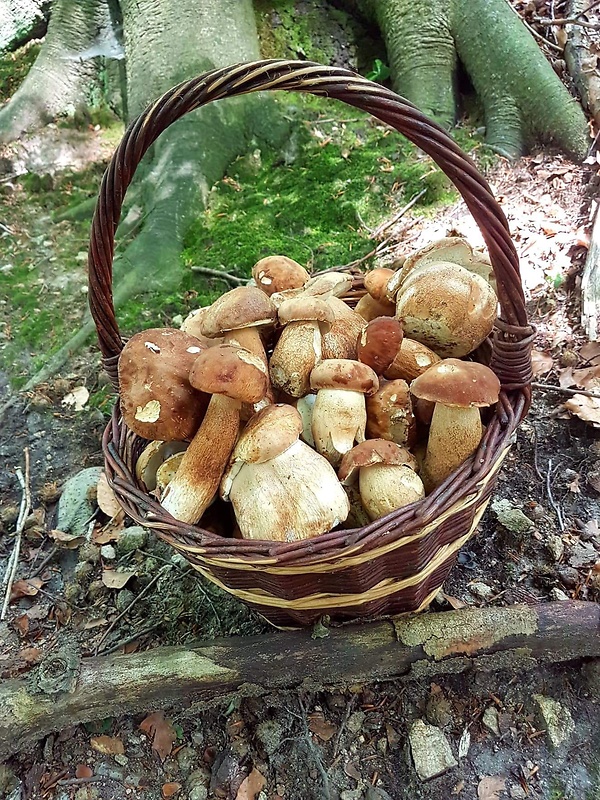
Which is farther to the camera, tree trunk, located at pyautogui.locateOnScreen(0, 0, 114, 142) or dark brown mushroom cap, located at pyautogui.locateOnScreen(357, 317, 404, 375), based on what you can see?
tree trunk, located at pyautogui.locateOnScreen(0, 0, 114, 142)

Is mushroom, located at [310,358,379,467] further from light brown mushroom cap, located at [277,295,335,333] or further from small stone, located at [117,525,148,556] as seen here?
small stone, located at [117,525,148,556]

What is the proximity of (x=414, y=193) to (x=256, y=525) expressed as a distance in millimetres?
2594

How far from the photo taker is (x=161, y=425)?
140cm

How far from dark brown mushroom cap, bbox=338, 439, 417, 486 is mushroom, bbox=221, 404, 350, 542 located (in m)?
0.04

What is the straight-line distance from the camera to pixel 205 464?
1384 mm

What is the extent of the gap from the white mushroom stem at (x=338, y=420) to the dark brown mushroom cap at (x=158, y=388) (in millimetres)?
342

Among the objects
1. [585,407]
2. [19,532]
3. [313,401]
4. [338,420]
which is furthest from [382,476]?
[19,532]

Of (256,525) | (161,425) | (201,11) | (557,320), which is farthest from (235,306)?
(201,11)

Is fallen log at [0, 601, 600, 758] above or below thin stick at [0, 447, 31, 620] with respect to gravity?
above

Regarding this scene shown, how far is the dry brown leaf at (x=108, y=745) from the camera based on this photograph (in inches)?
63.4

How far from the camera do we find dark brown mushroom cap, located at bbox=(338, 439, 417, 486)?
4.17ft

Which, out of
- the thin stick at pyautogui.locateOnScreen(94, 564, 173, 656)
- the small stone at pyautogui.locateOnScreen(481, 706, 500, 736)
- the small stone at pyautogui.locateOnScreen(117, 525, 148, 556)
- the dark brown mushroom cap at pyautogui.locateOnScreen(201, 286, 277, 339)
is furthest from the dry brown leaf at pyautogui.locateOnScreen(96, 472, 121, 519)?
the small stone at pyautogui.locateOnScreen(481, 706, 500, 736)

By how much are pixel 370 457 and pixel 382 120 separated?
746 millimetres

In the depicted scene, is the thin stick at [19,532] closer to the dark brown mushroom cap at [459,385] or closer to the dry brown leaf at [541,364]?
the dark brown mushroom cap at [459,385]
